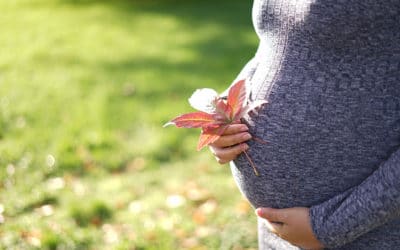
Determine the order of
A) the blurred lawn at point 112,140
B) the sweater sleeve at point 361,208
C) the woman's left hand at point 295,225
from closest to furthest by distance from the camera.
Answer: the sweater sleeve at point 361,208
the woman's left hand at point 295,225
the blurred lawn at point 112,140

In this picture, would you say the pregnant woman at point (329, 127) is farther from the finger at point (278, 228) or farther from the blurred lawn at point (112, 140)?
the blurred lawn at point (112, 140)

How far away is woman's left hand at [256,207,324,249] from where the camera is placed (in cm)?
143

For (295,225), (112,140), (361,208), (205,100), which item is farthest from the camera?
(112,140)

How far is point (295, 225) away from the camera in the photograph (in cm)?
145

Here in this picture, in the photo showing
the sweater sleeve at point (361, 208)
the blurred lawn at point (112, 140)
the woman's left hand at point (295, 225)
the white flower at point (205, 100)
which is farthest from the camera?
the blurred lawn at point (112, 140)

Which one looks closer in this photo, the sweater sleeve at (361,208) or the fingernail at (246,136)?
the sweater sleeve at (361,208)

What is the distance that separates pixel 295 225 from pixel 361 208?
188 millimetres

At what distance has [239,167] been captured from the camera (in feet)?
5.10

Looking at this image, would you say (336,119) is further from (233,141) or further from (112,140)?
(112,140)

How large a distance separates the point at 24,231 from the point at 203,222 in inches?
43.8

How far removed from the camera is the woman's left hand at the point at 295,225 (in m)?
1.43

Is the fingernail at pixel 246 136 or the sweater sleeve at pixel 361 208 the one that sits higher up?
the fingernail at pixel 246 136

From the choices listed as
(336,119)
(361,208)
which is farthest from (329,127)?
(361,208)

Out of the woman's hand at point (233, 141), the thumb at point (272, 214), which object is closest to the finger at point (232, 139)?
the woman's hand at point (233, 141)
